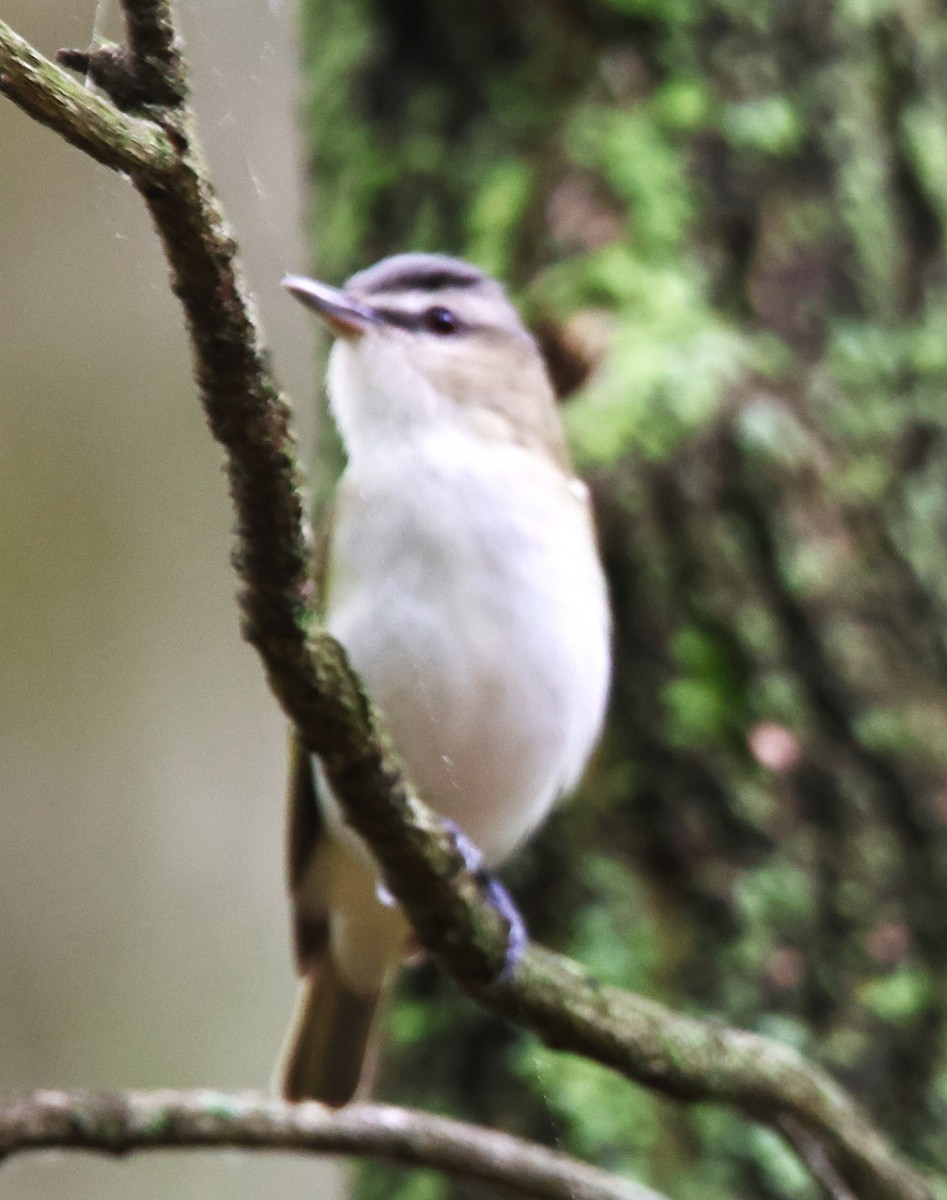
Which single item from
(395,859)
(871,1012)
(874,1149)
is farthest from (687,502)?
(395,859)

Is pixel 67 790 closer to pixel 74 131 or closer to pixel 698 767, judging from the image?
pixel 74 131

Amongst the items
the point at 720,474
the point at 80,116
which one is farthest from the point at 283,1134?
the point at 720,474

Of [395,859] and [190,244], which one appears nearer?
[190,244]

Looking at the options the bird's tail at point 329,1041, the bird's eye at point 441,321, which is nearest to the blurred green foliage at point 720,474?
the bird's tail at point 329,1041

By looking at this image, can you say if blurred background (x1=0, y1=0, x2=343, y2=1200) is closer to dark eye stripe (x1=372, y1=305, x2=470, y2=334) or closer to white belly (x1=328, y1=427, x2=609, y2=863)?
dark eye stripe (x1=372, y1=305, x2=470, y2=334)

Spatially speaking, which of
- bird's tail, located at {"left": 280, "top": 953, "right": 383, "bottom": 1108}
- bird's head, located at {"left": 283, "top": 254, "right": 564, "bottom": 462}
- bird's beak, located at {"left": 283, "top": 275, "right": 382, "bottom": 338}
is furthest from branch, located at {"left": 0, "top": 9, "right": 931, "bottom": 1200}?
bird's tail, located at {"left": 280, "top": 953, "right": 383, "bottom": 1108}

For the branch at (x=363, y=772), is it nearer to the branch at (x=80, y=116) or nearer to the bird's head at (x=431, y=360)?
the branch at (x=80, y=116)

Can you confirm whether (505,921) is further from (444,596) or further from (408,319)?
(408,319)
